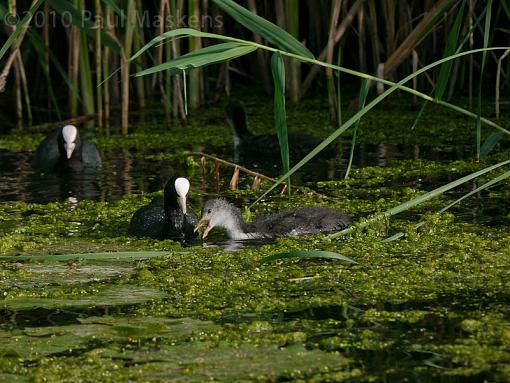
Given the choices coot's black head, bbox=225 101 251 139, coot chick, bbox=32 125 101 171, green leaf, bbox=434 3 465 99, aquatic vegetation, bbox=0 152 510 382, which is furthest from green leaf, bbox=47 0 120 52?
green leaf, bbox=434 3 465 99

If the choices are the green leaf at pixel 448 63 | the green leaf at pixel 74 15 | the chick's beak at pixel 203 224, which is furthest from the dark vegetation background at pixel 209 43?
the green leaf at pixel 448 63

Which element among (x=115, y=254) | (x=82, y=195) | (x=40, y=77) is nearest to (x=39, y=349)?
(x=115, y=254)

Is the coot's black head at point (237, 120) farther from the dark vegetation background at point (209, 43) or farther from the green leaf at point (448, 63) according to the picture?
the green leaf at point (448, 63)

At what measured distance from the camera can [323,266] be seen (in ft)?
18.0

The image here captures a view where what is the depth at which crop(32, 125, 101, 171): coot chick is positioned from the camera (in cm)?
930

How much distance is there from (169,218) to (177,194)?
179 millimetres

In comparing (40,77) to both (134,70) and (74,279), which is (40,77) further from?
(74,279)

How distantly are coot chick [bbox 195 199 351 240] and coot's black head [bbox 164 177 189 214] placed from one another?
0.60ft

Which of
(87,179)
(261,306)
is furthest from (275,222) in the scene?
(87,179)

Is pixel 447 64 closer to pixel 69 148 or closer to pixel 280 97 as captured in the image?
pixel 280 97

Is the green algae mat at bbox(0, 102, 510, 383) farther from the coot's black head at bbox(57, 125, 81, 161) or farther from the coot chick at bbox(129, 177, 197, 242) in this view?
the coot's black head at bbox(57, 125, 81, 161)

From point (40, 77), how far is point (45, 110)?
919 millimetres

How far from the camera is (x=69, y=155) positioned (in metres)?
9.27

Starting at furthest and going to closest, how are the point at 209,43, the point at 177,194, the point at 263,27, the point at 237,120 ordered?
the point at 209,43 < the point at 237,120 < the point at 177,194 < the point at 263,27
